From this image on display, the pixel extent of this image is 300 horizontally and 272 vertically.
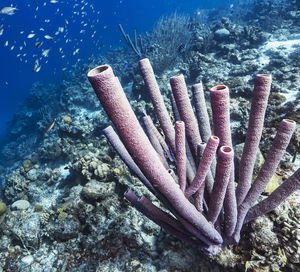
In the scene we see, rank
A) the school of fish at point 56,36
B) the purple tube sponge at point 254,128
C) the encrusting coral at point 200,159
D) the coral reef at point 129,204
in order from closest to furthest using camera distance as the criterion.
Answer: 1. the encrusting coral at point 200,159
2. the purple tube sponge at point 254,128
3. the coral reef at point 129,204
4. the school of fish at point 56,36

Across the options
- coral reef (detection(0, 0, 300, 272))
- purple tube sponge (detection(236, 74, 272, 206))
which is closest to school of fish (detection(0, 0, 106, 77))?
coral reef (detection(0, 0, 300, 272))

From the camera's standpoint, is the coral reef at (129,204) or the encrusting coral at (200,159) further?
the coral reef at (129,204)

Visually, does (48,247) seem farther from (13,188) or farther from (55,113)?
(55,113)

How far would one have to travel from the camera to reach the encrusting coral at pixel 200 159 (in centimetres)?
101

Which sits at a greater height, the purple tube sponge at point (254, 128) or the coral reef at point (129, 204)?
the purple tube sponge at point (254, 128)

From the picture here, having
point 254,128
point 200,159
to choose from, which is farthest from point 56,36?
point 254,128

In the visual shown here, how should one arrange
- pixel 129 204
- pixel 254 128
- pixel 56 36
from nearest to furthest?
pixel 254 128
pixel 129 204
pixel 56 36

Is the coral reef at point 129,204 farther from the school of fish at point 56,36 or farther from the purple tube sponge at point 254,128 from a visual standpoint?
the school of fish at point 56,36

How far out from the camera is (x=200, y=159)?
5.36ft

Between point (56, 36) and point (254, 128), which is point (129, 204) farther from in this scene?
point (56, 36)

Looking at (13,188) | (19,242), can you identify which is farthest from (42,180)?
(19,242)

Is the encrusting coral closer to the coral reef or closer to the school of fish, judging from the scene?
the coral reef

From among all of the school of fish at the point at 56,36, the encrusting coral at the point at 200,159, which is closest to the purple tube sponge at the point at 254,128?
the encrusting coral at the point at 200,159

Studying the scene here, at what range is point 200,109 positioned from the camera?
185cm
